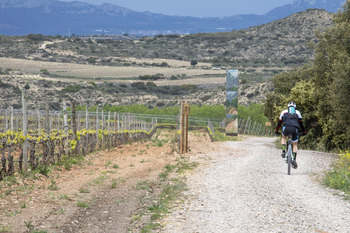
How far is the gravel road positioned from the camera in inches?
348

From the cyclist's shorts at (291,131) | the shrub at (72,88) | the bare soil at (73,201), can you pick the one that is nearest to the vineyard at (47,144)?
the bare soil at (73,201)

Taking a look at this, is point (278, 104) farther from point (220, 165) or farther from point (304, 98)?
point (220, 165)

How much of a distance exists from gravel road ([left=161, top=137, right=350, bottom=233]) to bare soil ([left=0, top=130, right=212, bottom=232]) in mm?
1083

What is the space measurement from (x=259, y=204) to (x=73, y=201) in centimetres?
370

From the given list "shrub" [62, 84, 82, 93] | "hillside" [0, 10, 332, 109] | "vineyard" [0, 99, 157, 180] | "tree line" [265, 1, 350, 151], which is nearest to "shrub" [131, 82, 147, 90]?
"hillside" [0, 10, 332, 109]

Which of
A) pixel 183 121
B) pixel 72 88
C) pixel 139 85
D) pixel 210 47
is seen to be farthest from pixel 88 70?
pixel 183 121

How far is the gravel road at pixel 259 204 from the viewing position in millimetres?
8852

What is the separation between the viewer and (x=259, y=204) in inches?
416

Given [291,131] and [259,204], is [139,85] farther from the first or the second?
[259,204]

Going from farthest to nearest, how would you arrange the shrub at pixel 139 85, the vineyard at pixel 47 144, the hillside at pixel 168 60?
the shrub at pixel 139 85 → the hillside at pixel 168 60 → the vineyard at pixel 47 144

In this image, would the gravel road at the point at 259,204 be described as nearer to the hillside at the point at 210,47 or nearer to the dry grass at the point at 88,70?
the dry grass at the point at 88,70

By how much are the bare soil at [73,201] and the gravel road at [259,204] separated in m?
1.08

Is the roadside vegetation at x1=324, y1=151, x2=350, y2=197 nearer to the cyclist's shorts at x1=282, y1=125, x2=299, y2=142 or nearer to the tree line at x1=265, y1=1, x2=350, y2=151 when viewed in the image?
the cyclist's shorts at x1=282, y1=125, x2=299, y2=142

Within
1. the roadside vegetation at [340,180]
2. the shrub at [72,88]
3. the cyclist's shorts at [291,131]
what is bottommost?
the shrub at [72,88]
